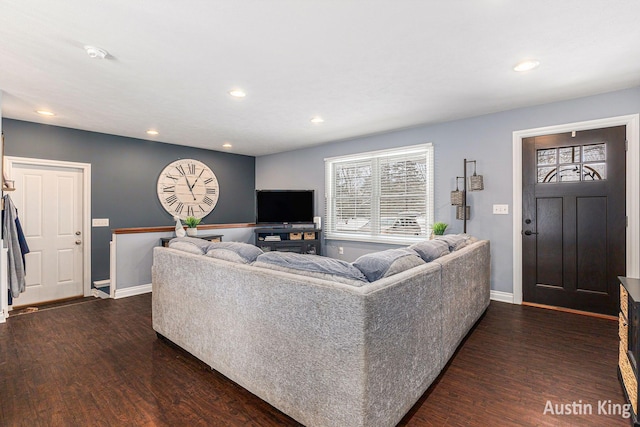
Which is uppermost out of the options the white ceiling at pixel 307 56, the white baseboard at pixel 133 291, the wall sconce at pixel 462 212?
the white ceiling at pixel 307 56

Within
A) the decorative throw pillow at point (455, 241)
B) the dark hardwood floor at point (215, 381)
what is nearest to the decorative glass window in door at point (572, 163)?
the decorative throw pillow at point (455, 241)

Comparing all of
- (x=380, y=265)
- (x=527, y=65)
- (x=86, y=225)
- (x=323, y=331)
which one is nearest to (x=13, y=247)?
(x=86, y=225)

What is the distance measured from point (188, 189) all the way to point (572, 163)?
19.8ft

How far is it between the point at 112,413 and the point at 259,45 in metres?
2.64

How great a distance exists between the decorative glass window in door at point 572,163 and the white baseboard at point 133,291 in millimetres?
5572

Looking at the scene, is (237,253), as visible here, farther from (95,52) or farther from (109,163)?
(109,163)

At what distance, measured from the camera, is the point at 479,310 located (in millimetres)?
3186

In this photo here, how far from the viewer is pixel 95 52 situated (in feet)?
7.75

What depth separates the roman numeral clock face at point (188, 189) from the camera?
5.72 m

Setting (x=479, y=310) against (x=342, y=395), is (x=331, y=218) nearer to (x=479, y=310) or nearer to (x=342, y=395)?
(x=479, y=310)

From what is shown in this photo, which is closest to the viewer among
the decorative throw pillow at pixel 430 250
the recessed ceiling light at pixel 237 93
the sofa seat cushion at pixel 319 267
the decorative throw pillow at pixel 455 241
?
the sofa seat cushion at pixel 319 267

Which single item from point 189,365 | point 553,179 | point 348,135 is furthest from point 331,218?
point 189,365

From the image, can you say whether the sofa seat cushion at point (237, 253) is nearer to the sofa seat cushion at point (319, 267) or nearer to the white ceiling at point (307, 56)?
the sofa seat cushion at point (319, 267)

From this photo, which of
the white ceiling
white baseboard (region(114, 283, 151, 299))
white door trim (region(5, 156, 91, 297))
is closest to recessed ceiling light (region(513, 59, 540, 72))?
the white ceiling
